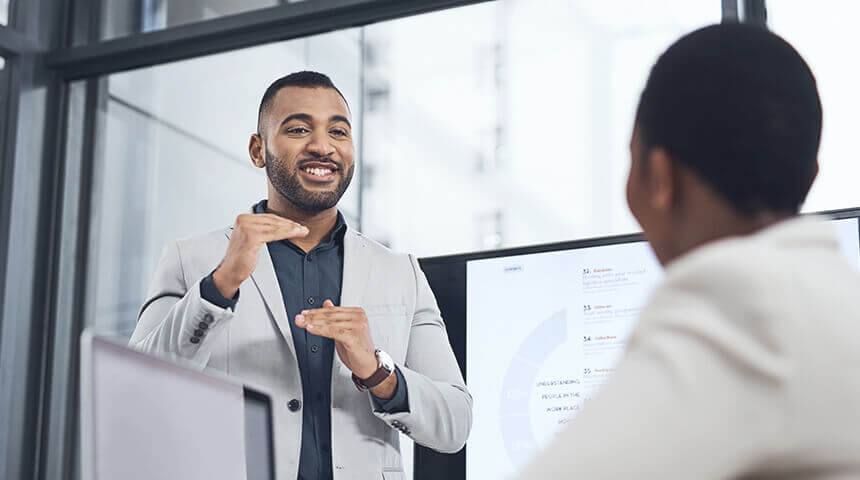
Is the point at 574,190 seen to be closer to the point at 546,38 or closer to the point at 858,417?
the point at 546,38

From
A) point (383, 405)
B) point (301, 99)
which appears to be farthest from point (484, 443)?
→ point (301, 99)

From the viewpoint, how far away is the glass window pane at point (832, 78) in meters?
2.20

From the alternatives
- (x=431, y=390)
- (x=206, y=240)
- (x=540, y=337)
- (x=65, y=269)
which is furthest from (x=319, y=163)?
(x=65, y=269)

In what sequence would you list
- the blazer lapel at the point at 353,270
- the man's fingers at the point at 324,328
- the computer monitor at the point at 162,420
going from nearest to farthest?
the computer monitor at the point at 162,420 → the man's fingers at the point at 324,328 → the blazer lapel at the point at 353,270

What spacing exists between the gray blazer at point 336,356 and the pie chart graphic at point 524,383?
0.25 metres

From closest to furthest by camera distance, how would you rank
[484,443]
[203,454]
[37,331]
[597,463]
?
[597,463], [203,454], [484,443], [37,331]

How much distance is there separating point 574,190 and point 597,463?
2.25 m

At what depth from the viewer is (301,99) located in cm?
198

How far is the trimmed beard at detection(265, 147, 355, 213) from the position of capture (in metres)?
1.89

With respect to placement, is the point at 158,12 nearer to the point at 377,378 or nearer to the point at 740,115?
the point at 377,378

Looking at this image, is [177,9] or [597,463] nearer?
[597,463]

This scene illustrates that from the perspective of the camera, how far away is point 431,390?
1748mm

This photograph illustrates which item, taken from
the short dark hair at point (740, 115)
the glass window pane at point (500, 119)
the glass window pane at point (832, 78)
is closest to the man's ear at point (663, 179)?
the short dark hair at point (740, 115)

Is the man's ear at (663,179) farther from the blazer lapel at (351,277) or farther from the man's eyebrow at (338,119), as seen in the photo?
the man's eyebrow at (338,119)
